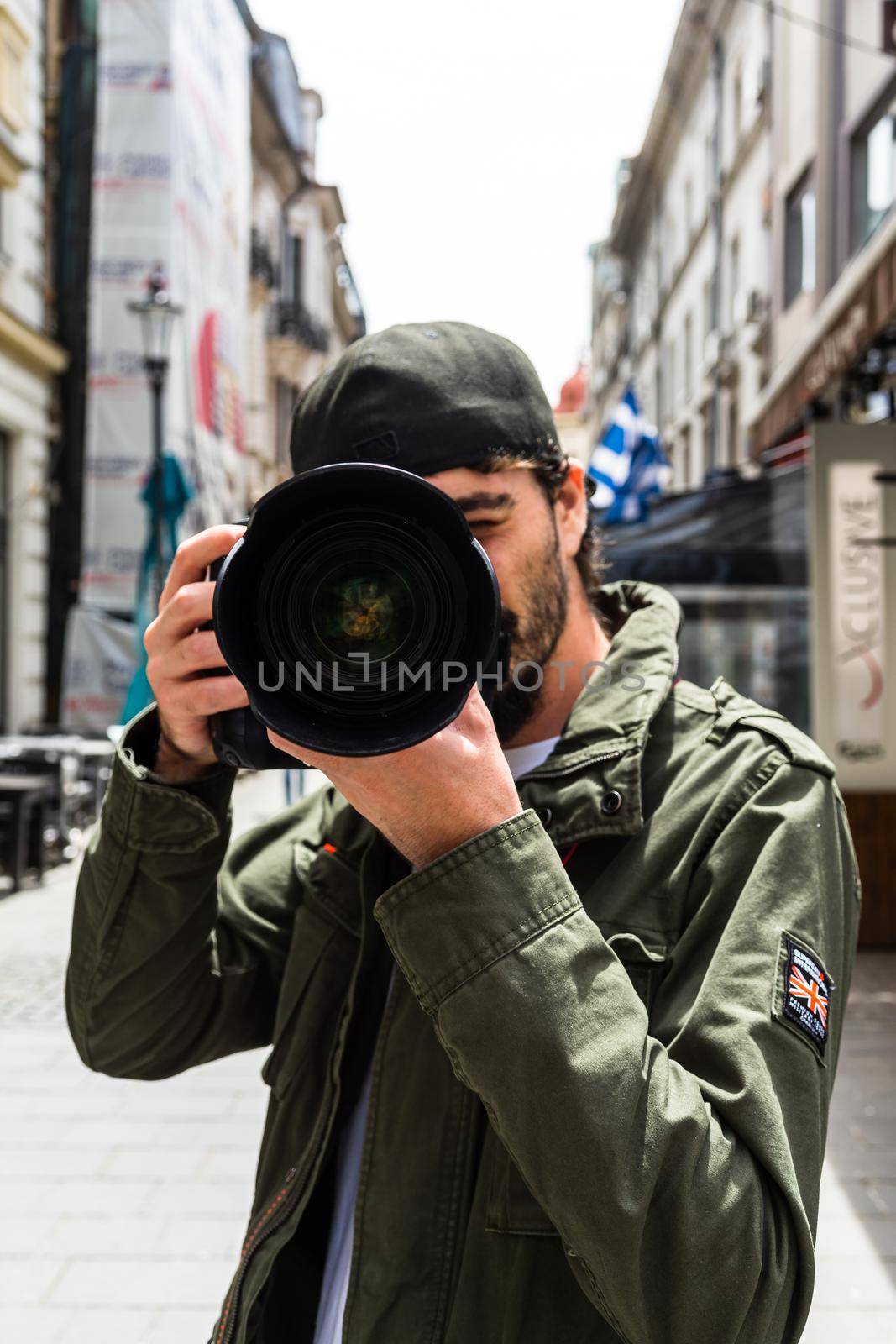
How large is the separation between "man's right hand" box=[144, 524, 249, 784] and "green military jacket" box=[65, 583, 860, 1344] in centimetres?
9

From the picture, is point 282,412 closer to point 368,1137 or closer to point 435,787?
point 368,1137

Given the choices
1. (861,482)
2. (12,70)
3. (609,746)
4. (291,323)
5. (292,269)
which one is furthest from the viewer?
(292,269)

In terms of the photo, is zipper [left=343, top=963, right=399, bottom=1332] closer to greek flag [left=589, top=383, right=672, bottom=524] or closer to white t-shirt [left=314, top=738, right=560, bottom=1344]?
white t-shirt [left=314, top=738, right=560, bottom=1344]

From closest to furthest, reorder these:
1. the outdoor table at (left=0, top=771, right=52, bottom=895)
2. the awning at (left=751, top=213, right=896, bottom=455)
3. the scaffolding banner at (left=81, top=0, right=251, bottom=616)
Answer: the awning at (left=751, top=213, right=896, bottom=455), the outdoor table at (left=0, top=771, right=52, bottom=895), the scaffolding banner at (left=81, top=0, right=251, bottom=616)

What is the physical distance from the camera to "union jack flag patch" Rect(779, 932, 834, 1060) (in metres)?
1.03

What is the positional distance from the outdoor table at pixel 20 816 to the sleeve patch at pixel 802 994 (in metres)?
7.36

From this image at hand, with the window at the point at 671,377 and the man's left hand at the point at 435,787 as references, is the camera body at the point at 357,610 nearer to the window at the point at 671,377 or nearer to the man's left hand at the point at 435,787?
the man's left hand at the point at 435,787

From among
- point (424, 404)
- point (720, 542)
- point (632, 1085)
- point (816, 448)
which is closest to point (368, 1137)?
point (632, 1085)

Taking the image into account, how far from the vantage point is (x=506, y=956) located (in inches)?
38.3

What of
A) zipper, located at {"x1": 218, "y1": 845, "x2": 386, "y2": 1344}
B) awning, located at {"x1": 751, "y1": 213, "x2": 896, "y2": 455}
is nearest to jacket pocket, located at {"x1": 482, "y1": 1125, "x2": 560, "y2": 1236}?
zipper, located at {"x1": 218, "y1": 845, "x2": 386, "y2": 1344}

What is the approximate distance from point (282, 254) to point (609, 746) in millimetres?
30860

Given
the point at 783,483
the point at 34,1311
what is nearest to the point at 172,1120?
the point at 34,1311

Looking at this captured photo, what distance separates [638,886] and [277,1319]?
64 cm

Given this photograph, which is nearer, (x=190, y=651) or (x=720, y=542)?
(x=190, y=651)
